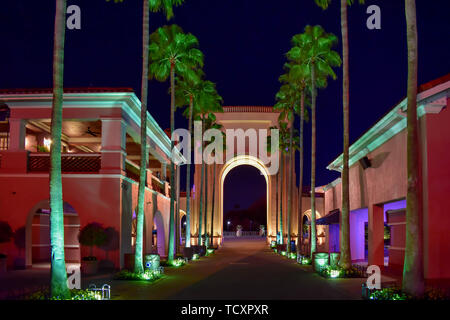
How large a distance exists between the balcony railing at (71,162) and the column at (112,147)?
2.06 ft

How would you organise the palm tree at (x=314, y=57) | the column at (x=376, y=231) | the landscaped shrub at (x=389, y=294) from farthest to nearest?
the palm tree at (x=314, y=57), the column at (x=376, y=231), the landscaped shrub at (x=389, y=294)

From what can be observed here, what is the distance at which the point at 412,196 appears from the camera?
13.3 metres

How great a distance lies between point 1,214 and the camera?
25.2m

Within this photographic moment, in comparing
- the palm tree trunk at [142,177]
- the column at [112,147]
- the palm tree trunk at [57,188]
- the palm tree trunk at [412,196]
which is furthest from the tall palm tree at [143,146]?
the palm tree trunk at [412,196]

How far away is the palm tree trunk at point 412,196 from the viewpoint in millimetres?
12898

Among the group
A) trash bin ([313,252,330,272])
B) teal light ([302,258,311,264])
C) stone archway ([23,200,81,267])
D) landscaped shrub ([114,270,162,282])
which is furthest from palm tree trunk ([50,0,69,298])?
teal light ([302,258,311,264])

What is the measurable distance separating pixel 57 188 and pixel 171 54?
17150mm

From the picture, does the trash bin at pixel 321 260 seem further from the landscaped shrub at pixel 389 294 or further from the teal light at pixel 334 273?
the landscaped shrub at pixel 389 294

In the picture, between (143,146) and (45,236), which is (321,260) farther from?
(45,236)

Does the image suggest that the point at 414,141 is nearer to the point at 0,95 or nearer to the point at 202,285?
the point at 202,285

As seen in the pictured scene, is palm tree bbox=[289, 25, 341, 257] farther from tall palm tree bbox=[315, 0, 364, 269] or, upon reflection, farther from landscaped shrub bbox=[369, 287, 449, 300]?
landscaped shrub bbox=[369, 287, 449, 300]

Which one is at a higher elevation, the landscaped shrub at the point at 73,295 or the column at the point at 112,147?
the column at the point at 112,147
